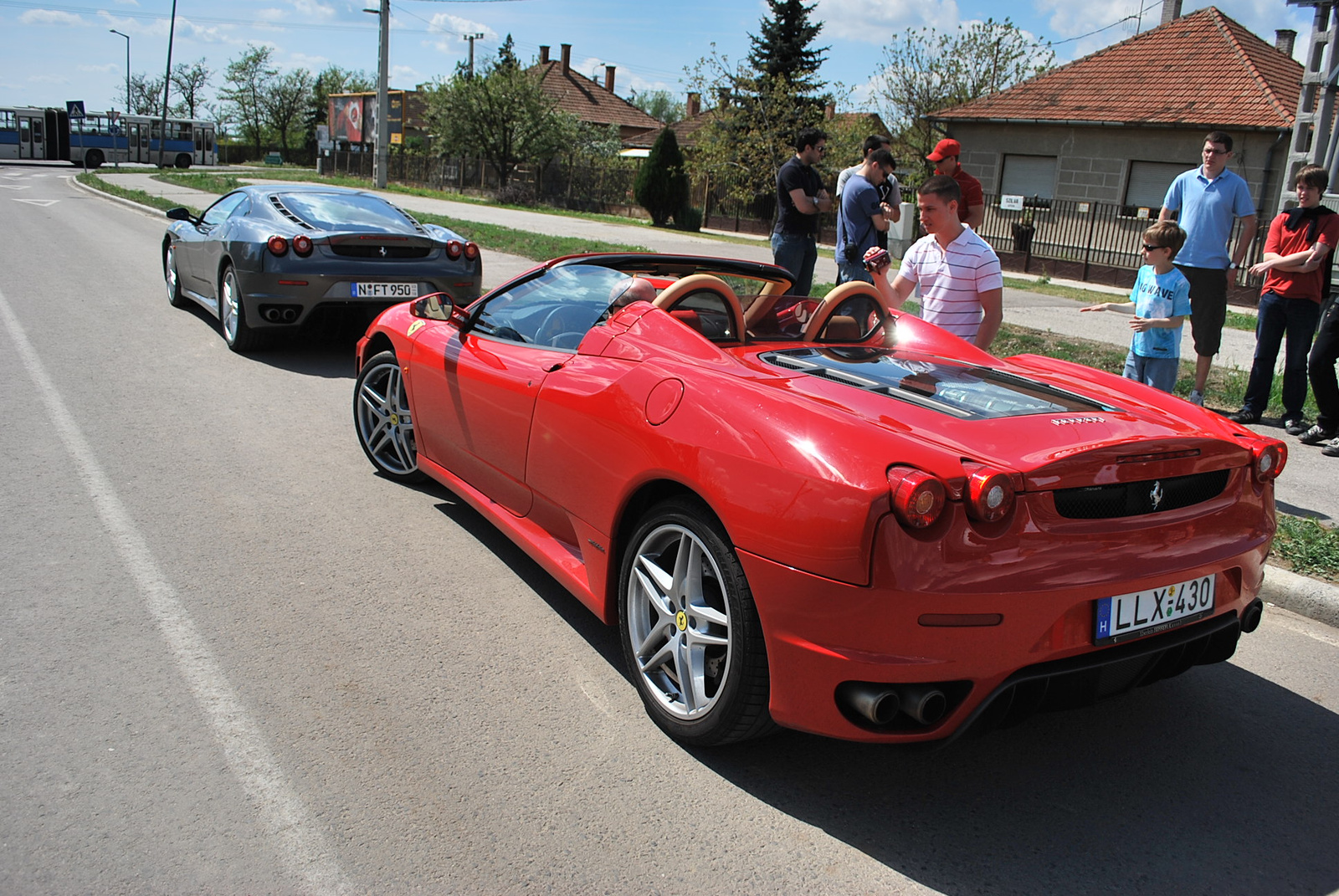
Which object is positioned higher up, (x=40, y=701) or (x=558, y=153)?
(x=558, y=153)

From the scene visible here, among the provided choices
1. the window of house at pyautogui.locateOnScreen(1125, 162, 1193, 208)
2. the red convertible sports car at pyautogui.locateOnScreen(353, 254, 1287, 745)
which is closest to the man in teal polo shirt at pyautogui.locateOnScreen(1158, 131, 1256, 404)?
the red convertible sports car at pyautogui.locateOnScreen(353, 254, 1287, 745)

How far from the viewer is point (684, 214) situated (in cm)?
3344

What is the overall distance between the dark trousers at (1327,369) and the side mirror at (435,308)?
5.72m

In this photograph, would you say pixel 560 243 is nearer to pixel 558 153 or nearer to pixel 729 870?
pixel 729 870

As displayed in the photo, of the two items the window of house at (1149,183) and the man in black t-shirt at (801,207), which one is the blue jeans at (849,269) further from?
the window of house at (1149,183)

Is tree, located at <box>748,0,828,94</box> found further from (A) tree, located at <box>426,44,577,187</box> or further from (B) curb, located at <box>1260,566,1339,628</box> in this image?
(B) curb, located at <box>1260,566,1339,628</box>

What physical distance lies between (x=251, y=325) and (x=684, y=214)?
2637 centimetres

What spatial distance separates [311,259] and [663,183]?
26169 millimetres

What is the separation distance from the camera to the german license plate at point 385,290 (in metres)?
8.16

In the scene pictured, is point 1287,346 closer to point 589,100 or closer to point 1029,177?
point 1029,177

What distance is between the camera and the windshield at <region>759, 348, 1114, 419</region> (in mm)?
3076

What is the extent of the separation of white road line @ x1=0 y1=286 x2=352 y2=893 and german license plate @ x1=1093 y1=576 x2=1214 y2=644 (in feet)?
6.47

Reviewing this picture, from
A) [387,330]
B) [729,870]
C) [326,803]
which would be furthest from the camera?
[387,330]

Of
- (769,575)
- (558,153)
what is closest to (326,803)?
(769,575)
